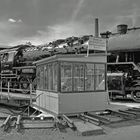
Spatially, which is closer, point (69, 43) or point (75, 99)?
point (75, 99)

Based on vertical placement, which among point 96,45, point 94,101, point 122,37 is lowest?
point 94,101

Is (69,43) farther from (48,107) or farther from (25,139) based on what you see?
(25,139)

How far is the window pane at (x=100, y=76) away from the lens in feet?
41.7

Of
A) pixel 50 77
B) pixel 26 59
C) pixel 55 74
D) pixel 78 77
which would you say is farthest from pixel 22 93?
pixel 78 77

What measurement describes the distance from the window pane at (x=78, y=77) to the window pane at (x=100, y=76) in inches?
30.4

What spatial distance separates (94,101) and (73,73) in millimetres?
1588

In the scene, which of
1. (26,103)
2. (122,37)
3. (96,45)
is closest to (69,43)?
(122,37)

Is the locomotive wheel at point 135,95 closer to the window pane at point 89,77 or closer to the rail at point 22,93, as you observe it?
the window pane at point 89,77

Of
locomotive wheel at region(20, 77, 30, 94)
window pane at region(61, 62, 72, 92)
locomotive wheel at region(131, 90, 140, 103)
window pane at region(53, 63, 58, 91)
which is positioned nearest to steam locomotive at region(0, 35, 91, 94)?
locomotive wheel at region(20, 77, 30, 94)

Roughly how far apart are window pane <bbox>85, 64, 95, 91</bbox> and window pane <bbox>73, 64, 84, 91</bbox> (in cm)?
23

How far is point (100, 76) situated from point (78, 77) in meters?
1.18

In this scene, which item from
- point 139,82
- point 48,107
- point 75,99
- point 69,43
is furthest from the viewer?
point 69,43

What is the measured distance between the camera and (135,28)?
56.2 ft

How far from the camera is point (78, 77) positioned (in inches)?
485
